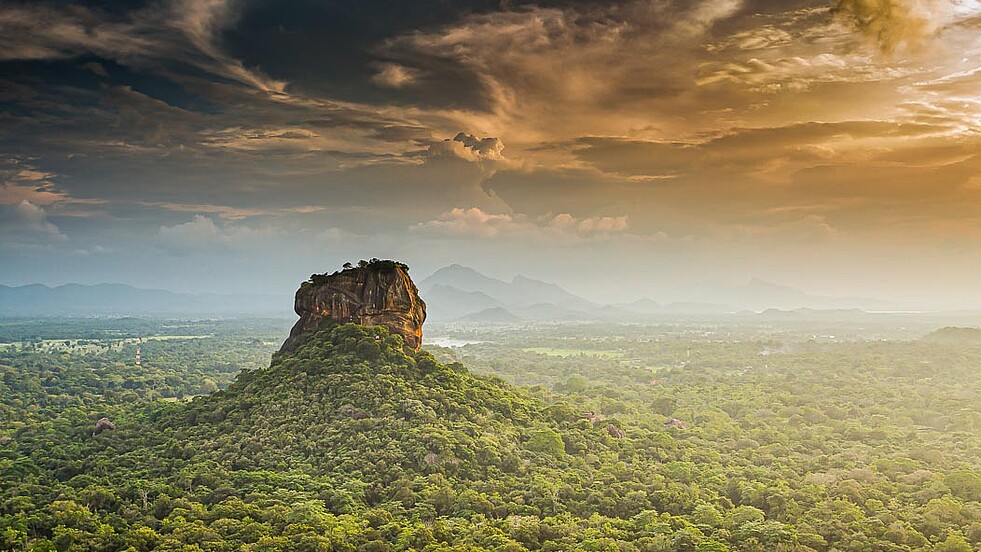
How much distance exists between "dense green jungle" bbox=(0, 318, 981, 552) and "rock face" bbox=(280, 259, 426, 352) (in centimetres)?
170

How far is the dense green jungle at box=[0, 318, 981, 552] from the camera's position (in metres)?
25.0

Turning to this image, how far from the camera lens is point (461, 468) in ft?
103

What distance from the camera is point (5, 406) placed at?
61.3m

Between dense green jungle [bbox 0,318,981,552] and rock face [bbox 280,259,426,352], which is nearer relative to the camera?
dense green jungle [bbox 0,318,981,552]

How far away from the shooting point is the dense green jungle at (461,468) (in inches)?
984

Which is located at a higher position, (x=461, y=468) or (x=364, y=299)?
(x=364, y=299)

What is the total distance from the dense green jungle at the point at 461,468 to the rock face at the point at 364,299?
66.8 inches

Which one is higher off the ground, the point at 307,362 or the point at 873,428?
the point at 307,362

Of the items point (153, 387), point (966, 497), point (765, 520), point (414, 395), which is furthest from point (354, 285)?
point (153, 387)

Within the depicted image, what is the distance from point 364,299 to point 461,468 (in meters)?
16.4

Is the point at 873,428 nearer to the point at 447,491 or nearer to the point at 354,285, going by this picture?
the point at 447,491

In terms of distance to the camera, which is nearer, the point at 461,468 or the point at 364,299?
the point at 461,468

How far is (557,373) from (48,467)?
66.2 m

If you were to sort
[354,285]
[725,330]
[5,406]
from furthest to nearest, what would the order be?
[725,330] < [5,406] < [354,285]
